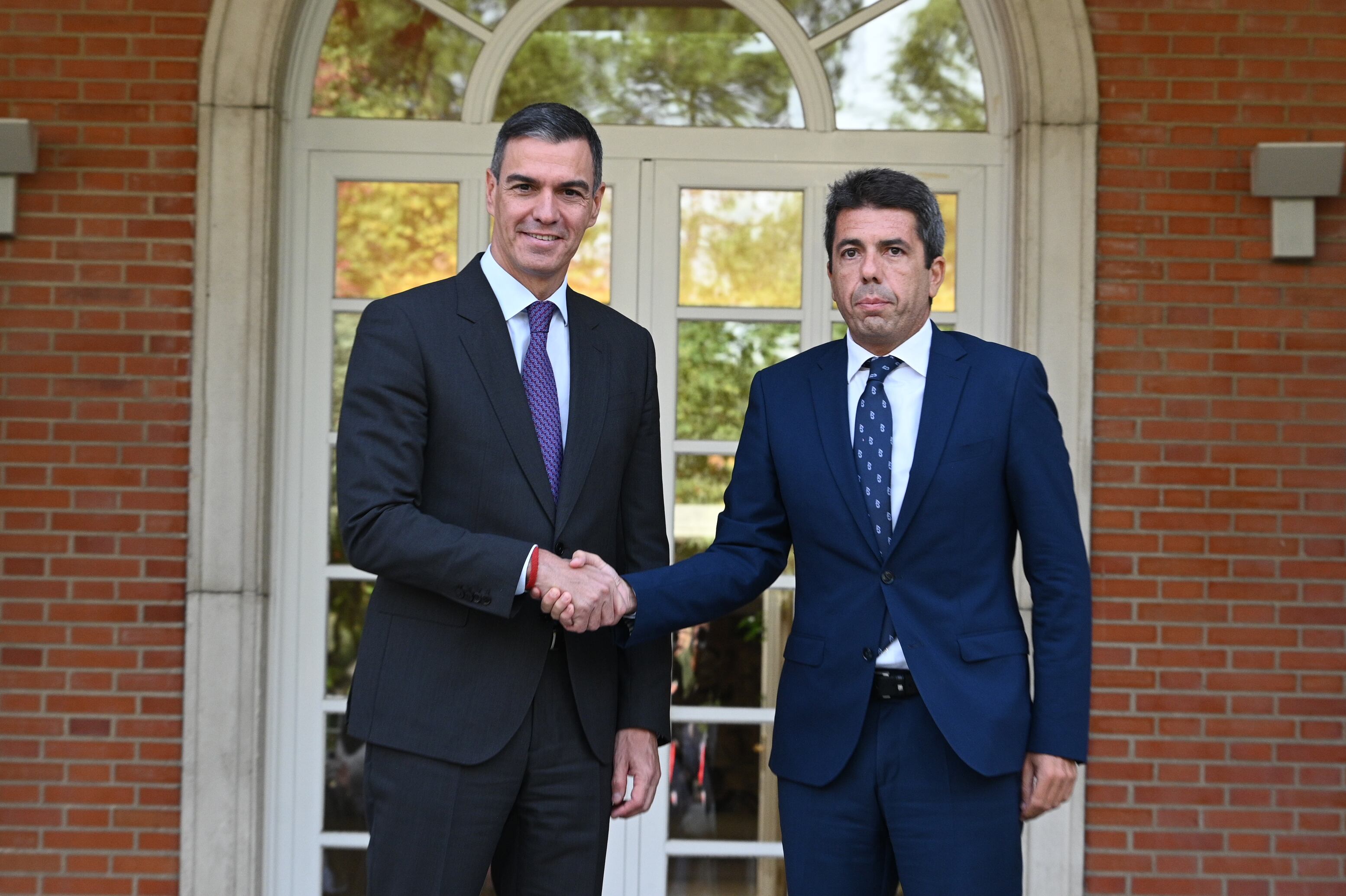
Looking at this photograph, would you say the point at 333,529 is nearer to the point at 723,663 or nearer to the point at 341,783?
the point at 341,783

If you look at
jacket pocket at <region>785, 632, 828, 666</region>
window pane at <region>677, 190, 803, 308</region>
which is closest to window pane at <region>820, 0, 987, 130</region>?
window pane at <region>677, 190, 803, 308</region>

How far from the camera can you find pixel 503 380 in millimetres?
2279

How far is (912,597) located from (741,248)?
75.8 inches

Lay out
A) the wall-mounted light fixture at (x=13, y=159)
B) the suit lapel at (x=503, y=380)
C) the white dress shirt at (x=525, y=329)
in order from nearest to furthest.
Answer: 1. the suit lapel at (x=503, y=380)
2. the white dress shirt at (x=525, y=329)
3. the wall-mounted light fixture at (x=13, y=159)

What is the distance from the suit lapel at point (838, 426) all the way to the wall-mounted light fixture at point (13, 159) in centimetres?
248

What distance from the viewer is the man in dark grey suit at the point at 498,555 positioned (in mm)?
2178

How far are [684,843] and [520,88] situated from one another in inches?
96.2

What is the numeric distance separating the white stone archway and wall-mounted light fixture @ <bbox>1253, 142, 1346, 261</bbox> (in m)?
0.49

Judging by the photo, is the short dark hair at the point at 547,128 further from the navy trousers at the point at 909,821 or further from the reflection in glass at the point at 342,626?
the reflection in glass at the point at 342,626

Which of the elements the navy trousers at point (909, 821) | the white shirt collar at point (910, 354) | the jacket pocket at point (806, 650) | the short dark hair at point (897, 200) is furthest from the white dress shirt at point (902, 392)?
the navy trousers at point (909, 821)

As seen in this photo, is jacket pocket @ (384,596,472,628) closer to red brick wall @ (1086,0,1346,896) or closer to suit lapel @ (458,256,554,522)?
suit lapel @ (458,256,554,522)

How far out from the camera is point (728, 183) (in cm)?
392

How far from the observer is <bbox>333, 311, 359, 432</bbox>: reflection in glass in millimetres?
3895

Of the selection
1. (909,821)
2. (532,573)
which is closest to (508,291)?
(532,573)
